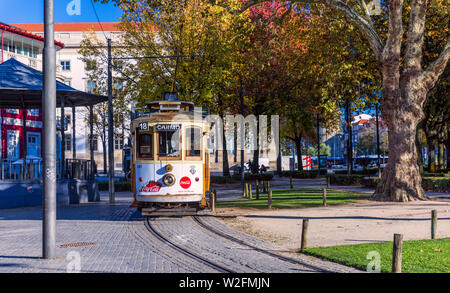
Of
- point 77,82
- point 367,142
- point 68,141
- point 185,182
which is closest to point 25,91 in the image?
point 185,182

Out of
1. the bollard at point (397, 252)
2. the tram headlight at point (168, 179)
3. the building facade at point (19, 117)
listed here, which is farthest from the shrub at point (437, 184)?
the building facade at point (19, 117)

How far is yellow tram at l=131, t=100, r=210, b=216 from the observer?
15961 millimetres

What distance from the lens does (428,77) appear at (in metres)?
21.0

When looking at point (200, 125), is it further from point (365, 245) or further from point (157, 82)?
point (157, 82)

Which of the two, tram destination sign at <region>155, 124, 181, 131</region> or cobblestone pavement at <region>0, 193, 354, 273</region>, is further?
tram destination sign at <region>155, 124, 181, 131</region>

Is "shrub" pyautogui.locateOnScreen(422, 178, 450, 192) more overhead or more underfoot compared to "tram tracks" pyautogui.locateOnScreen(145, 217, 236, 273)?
more overhead

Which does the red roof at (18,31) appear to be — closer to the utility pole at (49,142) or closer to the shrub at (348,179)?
the shrub at (348,179)

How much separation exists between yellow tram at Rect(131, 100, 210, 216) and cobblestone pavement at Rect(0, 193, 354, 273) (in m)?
0.65

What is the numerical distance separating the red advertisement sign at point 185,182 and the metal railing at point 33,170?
10.5 meters

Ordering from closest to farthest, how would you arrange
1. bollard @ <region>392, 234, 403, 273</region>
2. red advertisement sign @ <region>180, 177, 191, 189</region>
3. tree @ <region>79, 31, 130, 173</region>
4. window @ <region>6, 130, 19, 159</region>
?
1. bollard @ <region>392, 234, 403, 273</region>
2. red advertisement sign @ <region>180, 177, 191, 189</region>
3. window @ <region>6, 130, 19, 159</region>
4. tree @ <region>79, 31, 130, 173</region>

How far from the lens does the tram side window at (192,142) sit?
16406mm

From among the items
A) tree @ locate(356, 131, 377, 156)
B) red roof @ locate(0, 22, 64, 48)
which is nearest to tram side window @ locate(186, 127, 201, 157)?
red roof @ locate(0, 22, 64, 48)

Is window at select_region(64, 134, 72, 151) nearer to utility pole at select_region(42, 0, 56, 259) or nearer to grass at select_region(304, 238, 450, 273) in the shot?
utility pole at select_region(42, 0, 56, 259)
